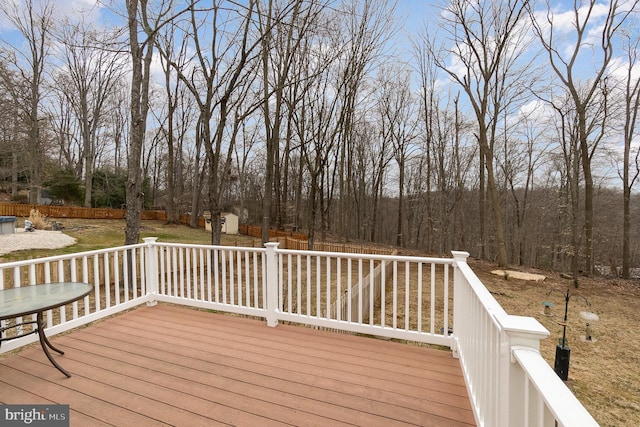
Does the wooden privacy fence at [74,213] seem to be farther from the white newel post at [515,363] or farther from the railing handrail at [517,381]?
the white newel post at [515,363]

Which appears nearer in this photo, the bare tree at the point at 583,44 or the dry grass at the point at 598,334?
the dry grass at the point at 598,334

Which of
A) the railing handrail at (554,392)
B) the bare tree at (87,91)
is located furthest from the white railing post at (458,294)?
the bare tree at (87,91)

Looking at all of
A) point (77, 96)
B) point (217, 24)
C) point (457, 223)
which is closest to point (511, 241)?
point (457, 223)

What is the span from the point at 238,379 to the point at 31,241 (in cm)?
1090

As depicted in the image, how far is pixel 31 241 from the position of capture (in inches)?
374

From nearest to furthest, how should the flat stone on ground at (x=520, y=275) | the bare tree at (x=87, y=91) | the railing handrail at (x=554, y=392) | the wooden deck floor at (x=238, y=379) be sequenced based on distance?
the railing handrail at (x=554, y=392)
the wooden deck floor at (x=238, y=379)
the flat stone on ground at (x=520, y=275)
the bare tree at (x=87, y=91)

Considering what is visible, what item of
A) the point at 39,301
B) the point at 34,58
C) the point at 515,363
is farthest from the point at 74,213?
the point at 515,363

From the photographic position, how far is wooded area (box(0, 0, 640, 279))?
737 centimetres

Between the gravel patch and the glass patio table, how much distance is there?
8.16 meters

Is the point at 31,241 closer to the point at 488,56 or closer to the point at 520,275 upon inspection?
the point at 520,275

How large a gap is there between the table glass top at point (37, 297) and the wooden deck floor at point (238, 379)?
0.56 metres

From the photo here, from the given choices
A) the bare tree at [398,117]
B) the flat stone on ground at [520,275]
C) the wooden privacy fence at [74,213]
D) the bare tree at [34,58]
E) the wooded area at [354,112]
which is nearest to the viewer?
the wooded area at [354,112]

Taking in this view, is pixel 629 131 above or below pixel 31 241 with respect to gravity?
above

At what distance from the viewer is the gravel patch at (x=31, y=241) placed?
890 centimetres
